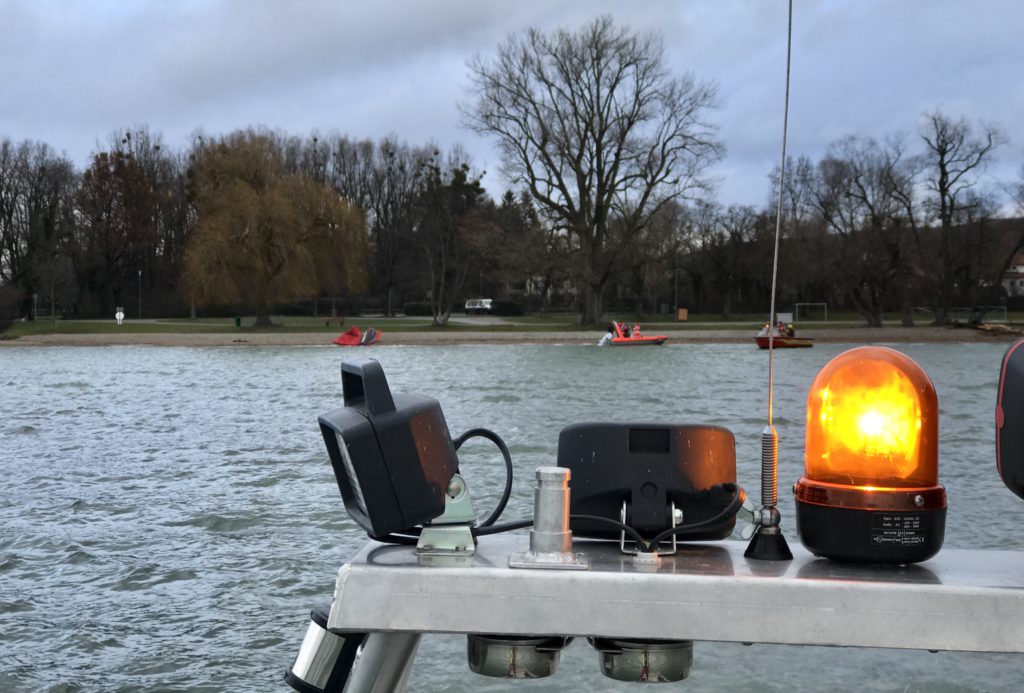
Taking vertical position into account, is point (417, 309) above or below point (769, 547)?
below

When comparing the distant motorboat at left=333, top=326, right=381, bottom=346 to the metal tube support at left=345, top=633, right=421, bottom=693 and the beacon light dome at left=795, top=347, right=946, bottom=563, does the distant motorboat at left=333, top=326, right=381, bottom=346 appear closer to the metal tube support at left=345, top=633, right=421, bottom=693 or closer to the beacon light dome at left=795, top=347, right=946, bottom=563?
the metal tube support at left=345, top=633, right=421, bottom=693

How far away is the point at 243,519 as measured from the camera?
9.30 m

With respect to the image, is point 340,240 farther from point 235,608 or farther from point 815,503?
point 815,503

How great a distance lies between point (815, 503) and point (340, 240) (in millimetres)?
56605

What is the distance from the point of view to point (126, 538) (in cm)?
848

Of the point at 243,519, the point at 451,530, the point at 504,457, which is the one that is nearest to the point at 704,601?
the point at 451,530

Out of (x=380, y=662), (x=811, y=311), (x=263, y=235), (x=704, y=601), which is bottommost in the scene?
(x=380, y=662)

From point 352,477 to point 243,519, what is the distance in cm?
660

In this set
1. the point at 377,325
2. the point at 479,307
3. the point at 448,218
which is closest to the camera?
the point at 377,325

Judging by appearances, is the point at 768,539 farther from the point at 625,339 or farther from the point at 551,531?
the point at 625,339

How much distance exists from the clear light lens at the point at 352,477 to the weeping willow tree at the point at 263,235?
54049 millimetres

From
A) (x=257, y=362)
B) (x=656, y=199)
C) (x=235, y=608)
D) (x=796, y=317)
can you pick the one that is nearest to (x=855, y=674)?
(x=235, y=608)

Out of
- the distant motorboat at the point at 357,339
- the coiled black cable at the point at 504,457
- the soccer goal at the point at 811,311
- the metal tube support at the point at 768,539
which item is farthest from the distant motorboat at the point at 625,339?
the metal tube support at the point at 768,539

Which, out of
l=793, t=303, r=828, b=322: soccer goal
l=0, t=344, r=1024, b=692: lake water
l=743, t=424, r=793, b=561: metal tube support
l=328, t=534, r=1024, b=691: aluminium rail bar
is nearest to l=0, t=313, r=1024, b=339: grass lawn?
l=793, t=303, r=828, b=322: soccer goal
